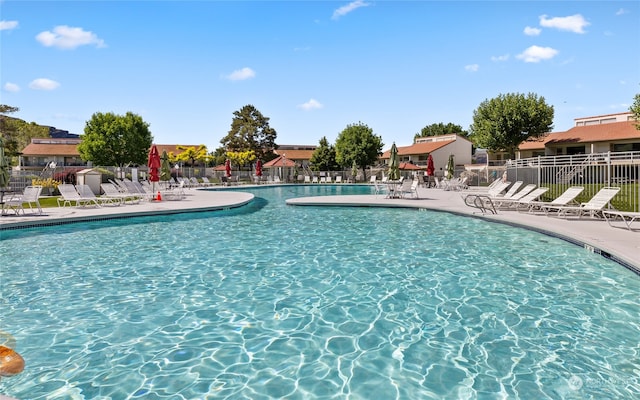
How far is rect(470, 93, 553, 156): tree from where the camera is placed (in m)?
35.8

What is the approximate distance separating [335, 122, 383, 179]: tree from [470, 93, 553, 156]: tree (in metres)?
12.8

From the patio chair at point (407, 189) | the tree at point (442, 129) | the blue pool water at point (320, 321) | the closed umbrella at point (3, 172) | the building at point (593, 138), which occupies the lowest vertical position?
the blue pool water at point (320, 321)

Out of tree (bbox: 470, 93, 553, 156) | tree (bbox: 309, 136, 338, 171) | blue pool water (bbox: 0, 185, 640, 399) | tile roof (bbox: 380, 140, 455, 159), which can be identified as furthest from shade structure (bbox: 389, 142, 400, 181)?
tree (bbox: 309, 136, 338, 171)

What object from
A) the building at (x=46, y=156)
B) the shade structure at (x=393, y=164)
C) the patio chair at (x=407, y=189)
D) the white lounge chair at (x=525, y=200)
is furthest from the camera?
the building at (x=46, y=156)

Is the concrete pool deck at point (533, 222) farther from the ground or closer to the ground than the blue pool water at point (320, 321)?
farther from the ground

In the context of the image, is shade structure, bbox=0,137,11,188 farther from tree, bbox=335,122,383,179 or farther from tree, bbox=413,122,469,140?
tree, bbox=413,122,469,140

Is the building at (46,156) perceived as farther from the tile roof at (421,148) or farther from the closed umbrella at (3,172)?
the closed umbrella at (3,172)

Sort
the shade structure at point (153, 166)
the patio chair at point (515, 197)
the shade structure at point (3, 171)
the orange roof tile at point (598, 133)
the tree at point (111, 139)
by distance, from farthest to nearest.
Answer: the tree at point (111, 139), the orange roof tile at point (598, 133), the shade structure at point (153, 166), the patio chair at point (515, 197), the shade structure at point (3, 171)

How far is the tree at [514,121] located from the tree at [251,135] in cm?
3865

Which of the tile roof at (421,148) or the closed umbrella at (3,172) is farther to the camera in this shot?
the tile roof at (421,148)

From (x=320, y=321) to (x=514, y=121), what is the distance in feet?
120

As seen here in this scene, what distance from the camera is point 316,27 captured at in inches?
722

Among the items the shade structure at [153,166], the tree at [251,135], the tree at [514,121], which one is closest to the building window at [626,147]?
the tree at [514,121]

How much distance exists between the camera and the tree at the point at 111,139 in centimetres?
4872
